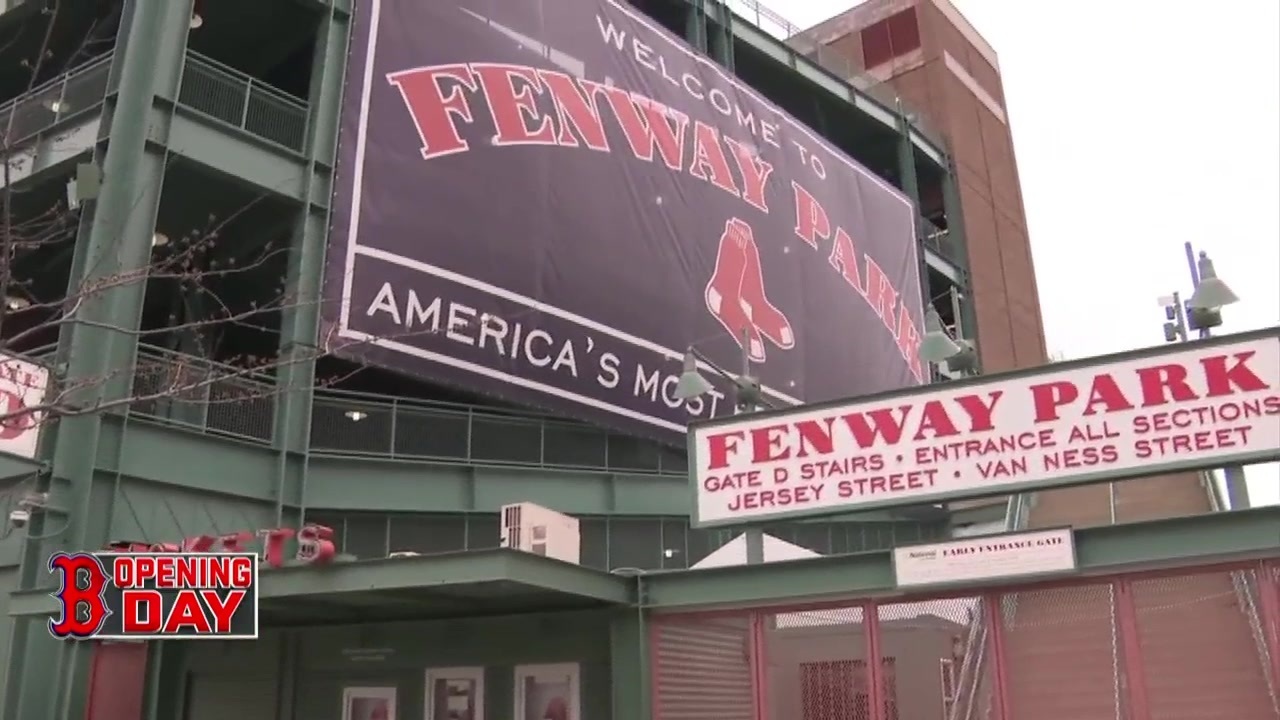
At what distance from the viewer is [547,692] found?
42.7 feet

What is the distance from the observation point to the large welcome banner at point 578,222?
20484 millimetres

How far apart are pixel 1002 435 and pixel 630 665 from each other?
4.80m

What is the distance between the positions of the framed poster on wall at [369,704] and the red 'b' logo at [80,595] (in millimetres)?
3264

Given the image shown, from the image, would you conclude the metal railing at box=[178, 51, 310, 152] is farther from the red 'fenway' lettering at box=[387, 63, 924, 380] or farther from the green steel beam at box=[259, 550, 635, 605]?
the green steel beam at box=[259, 550, 635, 605]

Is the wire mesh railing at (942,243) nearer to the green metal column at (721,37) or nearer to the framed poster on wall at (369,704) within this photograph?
the green metal column at (721,37)

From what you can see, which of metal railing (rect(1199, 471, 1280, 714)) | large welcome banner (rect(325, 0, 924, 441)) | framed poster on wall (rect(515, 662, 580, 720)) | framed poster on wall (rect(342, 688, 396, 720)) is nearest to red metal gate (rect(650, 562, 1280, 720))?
metal railing (rect(1199, 471, 1280, 714))

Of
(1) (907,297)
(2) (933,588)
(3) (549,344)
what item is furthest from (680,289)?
(2) (933,588)

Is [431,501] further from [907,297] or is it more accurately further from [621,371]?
[907,297]

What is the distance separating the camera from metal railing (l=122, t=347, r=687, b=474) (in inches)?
753

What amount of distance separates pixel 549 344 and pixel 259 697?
9561mm

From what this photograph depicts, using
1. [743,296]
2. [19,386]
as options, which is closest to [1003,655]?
[19,386]

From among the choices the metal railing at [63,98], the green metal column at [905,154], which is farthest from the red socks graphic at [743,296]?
the green metal column at [905,154]

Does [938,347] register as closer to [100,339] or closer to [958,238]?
[100,339]

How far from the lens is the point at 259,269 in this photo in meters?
23.5
